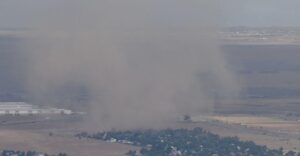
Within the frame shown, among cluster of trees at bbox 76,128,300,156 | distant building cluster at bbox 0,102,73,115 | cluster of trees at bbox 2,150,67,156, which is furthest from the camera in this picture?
distant building cluster at bbox 0,102,73,115

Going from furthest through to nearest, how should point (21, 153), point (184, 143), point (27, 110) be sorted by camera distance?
point (27, 110) → point (184, 143) → point (21, 153)

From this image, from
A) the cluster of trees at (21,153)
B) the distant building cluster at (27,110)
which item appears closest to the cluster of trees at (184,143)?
the cluster of trees at (21,153)

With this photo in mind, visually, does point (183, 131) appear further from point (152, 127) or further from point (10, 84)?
point (10, 84)

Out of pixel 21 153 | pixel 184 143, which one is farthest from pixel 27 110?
pixel 21 153

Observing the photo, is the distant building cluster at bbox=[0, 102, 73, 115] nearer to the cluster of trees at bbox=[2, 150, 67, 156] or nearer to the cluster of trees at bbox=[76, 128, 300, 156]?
the cluster of trees at bbox=[76, 128, 300, 156]

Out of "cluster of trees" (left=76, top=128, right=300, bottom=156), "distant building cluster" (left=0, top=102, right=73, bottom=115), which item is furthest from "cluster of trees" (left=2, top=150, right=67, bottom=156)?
"distant building cluster" (left=0, top=102, right=73, bottom=115)

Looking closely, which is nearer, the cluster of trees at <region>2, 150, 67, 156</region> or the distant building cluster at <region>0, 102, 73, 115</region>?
the cluster of trees at <region>2, 150, 67, 156</region>

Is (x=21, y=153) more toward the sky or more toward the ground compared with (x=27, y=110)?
more toward the ground

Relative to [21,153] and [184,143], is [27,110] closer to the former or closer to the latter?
[184,143]

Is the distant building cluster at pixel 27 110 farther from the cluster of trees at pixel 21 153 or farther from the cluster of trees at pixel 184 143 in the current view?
the cluster of trees at pixel 21 153
